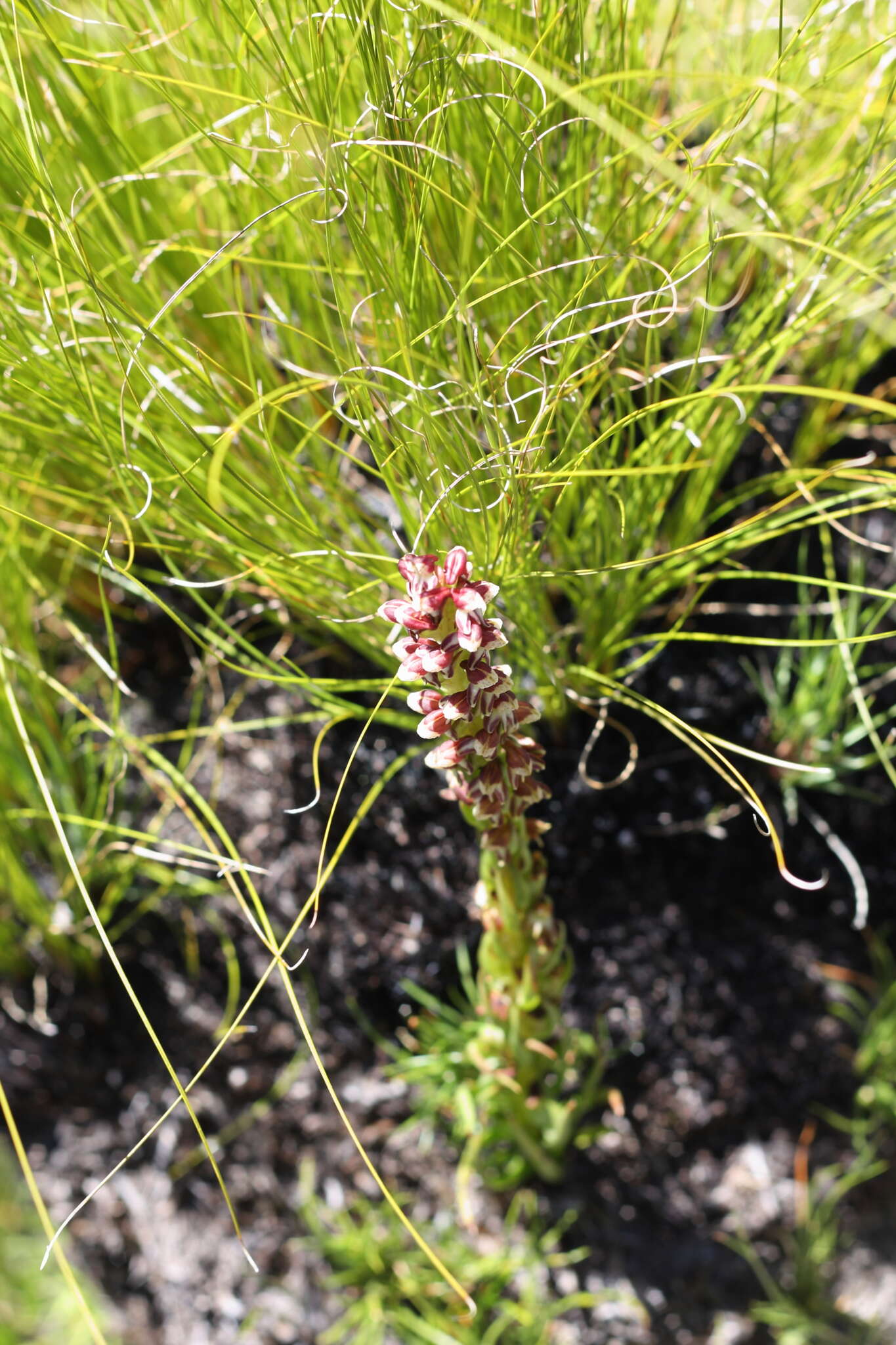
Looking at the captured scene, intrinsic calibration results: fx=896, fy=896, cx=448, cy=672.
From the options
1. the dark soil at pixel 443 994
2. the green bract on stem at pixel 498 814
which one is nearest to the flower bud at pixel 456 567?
the green bract on stem at pixel 498 814

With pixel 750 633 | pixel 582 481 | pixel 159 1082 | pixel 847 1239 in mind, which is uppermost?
pixel 582 481

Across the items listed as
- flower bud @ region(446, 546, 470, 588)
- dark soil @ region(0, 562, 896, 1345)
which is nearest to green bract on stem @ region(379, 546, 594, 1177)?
flower bud @ region(446, 546, 470, 588)

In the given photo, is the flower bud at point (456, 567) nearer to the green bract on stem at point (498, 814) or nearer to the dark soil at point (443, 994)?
the green bract on stem at point (498, 814)

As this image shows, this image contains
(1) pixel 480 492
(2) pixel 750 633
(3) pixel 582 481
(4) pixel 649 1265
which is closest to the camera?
(1) pixel 480 492

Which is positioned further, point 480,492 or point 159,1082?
point 159,1082

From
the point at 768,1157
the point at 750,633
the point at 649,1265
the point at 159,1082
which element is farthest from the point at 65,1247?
the point at 750,633

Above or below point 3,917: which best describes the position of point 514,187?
above

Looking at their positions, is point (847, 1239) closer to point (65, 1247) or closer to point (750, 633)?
point (750, 633)
